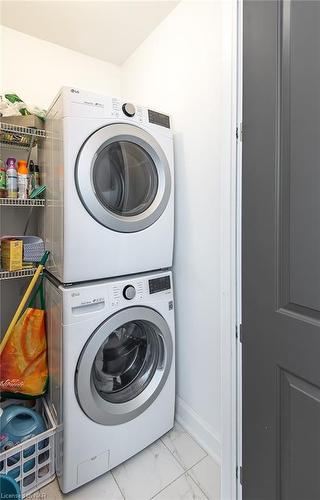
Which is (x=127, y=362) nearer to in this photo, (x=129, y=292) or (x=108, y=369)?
(x=108, y=369)

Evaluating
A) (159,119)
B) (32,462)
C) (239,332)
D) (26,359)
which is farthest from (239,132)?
(32,462)

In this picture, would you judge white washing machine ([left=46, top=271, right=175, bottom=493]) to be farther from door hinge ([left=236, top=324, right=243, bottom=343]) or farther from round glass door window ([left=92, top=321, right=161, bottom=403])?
door hinge ([left=236, top=324, right=243, bottom=343])

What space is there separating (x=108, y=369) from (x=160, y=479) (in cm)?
56

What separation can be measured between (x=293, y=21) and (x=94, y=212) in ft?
3.16

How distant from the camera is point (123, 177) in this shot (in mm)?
1373

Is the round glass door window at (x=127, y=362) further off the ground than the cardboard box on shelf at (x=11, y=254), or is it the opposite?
the cardboard box on shelf at (x=11, y=254)

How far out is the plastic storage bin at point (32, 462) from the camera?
1.12 metres

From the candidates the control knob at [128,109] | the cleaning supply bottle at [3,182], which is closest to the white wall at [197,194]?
the control knob at [128,109]

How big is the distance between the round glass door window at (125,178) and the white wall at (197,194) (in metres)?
0.22

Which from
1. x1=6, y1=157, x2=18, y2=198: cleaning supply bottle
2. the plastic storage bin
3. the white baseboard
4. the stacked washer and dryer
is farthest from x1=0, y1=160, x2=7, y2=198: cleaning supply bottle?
the white baseboard

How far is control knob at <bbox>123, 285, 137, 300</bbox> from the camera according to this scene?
1.25 metres

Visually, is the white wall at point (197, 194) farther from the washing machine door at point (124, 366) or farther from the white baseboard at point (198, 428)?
the washing machine door at point (124, 366)

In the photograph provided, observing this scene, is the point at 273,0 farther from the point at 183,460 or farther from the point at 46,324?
the point at 183,460

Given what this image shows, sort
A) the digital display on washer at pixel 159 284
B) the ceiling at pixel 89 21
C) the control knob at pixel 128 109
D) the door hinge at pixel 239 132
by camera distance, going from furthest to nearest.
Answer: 1. the ceiling at pixel 89 21
2. the digital display on washer at pixel 159 284
3. the control knob at pixel 128 109
4. the door hinge at pixel 239 132
